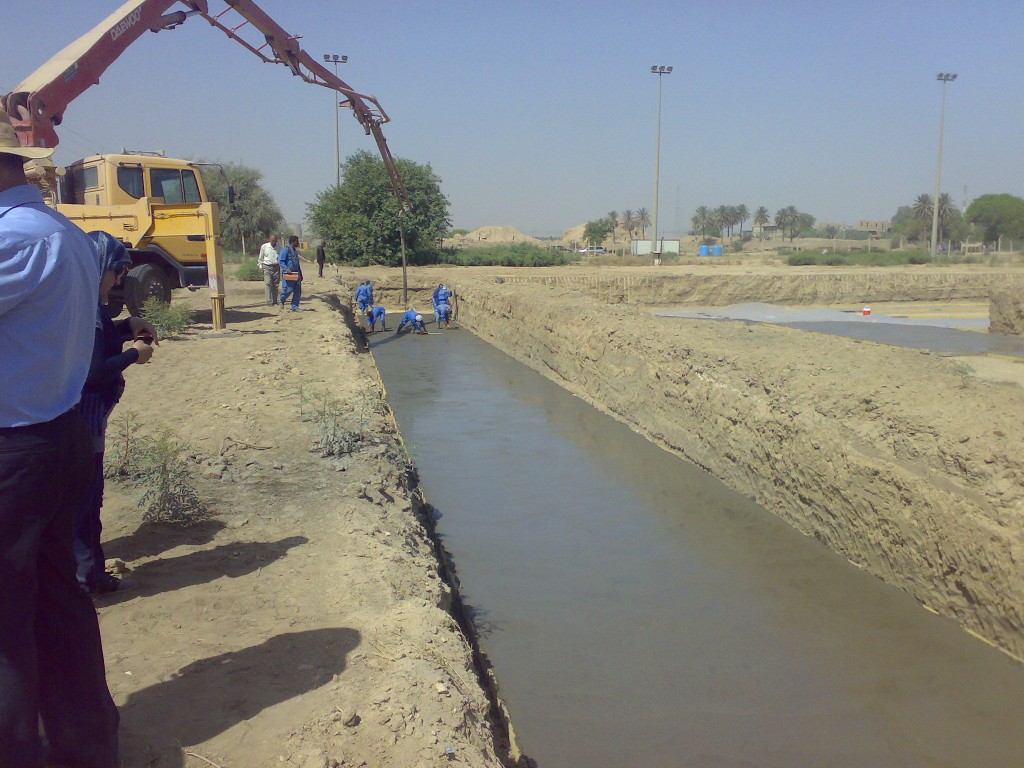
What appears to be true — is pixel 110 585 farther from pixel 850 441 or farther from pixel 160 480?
pixel 850 441

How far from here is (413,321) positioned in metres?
19.7

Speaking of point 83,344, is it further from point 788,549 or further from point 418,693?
point 788,549

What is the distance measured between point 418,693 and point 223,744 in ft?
2.42

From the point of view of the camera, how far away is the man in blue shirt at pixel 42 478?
2197mm

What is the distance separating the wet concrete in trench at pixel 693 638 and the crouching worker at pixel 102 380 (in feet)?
7.33

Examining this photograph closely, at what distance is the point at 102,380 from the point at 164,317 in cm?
871

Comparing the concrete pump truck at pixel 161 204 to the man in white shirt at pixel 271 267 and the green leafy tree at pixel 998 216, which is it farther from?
the green leafy tree at pixel 998 216

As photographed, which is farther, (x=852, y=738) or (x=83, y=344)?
(x=852, y=738)

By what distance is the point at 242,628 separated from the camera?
3.66 meters

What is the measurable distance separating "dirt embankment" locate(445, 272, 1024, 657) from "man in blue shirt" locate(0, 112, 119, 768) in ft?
16.3

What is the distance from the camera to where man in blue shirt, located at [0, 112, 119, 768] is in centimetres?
220

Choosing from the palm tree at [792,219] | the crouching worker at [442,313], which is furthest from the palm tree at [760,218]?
the crouching worker at [442,313]

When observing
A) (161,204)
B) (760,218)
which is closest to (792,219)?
(760,218)

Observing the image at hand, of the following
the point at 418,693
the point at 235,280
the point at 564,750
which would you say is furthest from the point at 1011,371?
the point at 235,280
